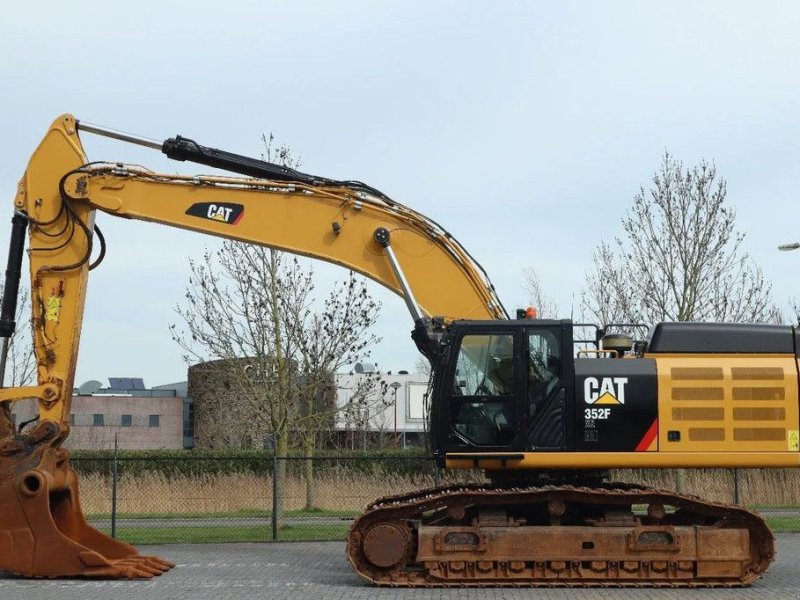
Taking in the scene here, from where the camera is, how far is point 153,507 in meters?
25.6

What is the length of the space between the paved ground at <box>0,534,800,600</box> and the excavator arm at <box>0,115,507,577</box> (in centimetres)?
75

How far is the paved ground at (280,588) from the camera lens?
461 inches

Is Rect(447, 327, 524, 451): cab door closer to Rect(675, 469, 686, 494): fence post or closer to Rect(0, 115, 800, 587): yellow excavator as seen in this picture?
Rect(0, 115, 800, 587): yellow excavator

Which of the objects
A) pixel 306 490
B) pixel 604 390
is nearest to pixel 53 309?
pixel 604 390

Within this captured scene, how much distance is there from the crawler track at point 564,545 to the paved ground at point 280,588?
0.24 metres

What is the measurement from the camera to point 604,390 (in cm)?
1251

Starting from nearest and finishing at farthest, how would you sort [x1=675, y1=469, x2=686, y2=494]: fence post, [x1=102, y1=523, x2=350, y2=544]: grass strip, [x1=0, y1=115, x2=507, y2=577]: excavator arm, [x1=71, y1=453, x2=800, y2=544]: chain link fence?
[x1=0, y1=115, x2=507, y2=577]: excavator arm
[x1=102, y1=523, x2=350, y2=544]: grass strip
[x1=675, y1=469, x2=686, y2=494]: fence post
[x1=71, y1=453, x2=800, y2=544]: chain link fence

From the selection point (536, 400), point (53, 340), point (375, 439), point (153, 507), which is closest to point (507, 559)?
point (536, 400)

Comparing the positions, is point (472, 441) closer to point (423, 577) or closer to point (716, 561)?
point (423, 577)

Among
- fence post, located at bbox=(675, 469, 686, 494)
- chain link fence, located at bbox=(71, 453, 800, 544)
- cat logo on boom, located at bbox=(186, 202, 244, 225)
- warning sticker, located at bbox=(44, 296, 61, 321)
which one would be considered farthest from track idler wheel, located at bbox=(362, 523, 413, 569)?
fence post, located at bbox=(675, 469, 686, 494)

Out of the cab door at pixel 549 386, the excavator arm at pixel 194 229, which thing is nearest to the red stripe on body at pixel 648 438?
the cab door at pixel 549 386

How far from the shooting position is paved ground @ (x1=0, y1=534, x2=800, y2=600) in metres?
11.7

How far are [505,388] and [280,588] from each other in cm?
336

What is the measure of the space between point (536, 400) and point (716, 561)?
8.73ft
